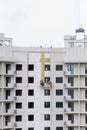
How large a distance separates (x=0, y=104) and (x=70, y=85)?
489 cm

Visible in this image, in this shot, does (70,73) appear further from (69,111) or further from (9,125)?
(9,125)

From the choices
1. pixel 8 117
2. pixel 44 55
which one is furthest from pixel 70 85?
pixel 8 117

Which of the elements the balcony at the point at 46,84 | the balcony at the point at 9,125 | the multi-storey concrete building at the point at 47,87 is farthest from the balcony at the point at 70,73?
the balcony at the point at 9,125

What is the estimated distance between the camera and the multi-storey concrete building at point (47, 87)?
1175 inches

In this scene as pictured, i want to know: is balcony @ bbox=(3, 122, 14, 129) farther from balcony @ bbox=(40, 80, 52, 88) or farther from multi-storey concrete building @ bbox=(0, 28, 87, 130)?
balcony @ bbox=(40, 80, 52, 88)

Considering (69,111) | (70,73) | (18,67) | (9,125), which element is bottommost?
(9,125)

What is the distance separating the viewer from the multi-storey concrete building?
29.8 meters

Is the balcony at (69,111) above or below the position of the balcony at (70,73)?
below

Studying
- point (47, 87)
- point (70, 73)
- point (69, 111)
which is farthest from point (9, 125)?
point (70, 73)

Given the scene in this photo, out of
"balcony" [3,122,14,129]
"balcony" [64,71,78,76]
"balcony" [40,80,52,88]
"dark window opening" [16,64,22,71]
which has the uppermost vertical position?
"dark window opening" [16,64,22,71]

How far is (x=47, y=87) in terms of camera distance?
30.2 metres

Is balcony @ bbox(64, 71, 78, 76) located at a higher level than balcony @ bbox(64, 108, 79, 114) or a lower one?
higher

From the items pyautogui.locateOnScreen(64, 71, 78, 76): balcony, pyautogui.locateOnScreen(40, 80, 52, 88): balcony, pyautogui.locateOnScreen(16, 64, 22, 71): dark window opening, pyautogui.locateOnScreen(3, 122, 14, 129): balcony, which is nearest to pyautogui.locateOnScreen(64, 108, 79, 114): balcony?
pyautogui.locateOnScreen(40, 80, 52, 88): balcony

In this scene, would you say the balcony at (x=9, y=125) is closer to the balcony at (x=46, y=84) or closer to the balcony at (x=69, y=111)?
the balcony at (x=46, y=84)
